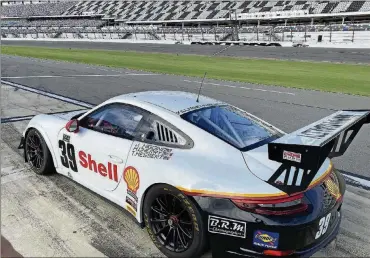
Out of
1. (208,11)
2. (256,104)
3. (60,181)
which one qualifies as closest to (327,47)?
(256,104)

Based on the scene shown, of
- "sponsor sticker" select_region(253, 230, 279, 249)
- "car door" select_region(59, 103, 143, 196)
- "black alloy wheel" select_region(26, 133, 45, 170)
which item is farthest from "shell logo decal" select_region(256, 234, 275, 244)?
"black alloy wheel" select_region(26, 133, 45, 170)

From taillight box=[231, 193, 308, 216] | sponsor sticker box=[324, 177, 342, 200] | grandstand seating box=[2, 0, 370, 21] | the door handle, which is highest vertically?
grandstand seating box=[2, 0, 370, 21]

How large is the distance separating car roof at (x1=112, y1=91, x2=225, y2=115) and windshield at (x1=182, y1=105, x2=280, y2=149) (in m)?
0.10

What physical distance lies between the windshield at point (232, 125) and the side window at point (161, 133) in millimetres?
205

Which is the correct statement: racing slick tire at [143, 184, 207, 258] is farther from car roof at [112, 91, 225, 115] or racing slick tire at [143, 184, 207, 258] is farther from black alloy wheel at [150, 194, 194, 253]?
car roof at [112, 91, 225, 115]

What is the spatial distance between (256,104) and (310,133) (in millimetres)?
8251

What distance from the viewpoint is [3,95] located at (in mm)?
11102

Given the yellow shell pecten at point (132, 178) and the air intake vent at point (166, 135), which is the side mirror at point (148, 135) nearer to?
the air intake vent at point (166, 135)

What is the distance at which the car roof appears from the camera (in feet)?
12.5

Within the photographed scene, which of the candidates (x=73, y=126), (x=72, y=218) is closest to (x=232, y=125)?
(x=73, y=126)

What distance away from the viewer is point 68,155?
14.5ft

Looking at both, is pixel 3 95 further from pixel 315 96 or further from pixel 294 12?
pixel 294 12

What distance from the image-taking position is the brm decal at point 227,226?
2.86m

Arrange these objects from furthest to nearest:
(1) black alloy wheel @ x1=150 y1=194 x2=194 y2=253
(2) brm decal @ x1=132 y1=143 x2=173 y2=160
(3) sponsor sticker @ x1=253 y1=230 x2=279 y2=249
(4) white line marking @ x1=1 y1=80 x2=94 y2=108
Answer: (4) white line marking @ x1=1 y1=80 x2=94 y2=108
(2) brm decal @ x1=132 y1=143 x2=173 y2=160
(1) black alloy wheel @ x1=150 y1=194 x2=194 y2=253
(3) sponsor sticker @ x1=253 y1=230 x2=279 y2=249
